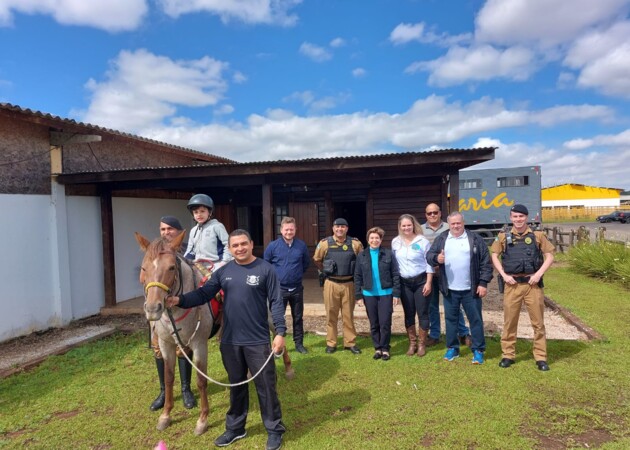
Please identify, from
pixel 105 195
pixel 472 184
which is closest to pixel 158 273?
pixel 105 195

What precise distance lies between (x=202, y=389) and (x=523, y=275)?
3.45 metres

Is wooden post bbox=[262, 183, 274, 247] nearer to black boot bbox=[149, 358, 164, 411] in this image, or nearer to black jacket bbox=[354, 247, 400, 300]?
black jacket bbox=[354, 247, 400, 300]

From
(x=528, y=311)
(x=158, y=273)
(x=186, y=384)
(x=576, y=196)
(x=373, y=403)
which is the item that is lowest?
(x=373, y=403)

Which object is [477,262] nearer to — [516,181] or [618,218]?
[516,181]

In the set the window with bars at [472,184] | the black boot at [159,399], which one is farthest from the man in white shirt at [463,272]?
the window with bars at [472,184]

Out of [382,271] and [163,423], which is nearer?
[163,423]

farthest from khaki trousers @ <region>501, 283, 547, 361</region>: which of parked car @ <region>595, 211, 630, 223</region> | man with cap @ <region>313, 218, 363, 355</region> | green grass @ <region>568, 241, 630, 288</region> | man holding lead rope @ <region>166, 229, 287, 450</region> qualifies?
parked car @ <region>595, 211, 630, 223</region>

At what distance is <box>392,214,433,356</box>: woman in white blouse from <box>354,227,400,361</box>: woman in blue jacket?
0.13 m

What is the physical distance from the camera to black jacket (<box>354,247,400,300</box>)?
444 centimetres

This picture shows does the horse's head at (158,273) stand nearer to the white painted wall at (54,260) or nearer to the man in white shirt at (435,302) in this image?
the man in white shirt at (435,302)

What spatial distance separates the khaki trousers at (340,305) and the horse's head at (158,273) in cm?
225

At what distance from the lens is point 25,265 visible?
6184 mm

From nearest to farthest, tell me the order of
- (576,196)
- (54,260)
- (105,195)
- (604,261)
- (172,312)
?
(172,312) → (54,260) → (105,195) → (604,261) → (576,196)

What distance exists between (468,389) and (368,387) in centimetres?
97
